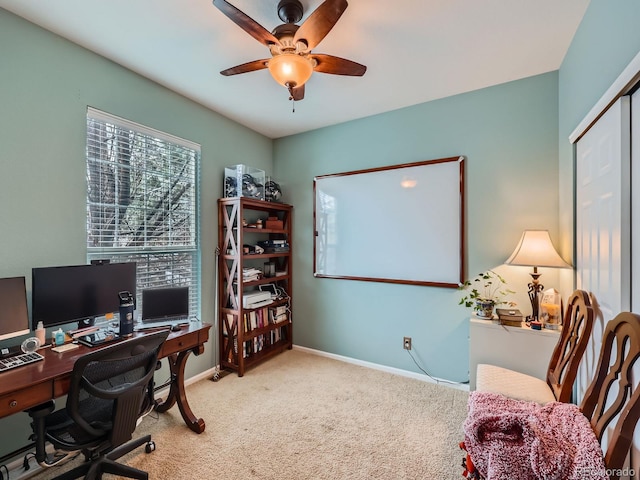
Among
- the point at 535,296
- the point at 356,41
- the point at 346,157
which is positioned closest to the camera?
the point at 356,41

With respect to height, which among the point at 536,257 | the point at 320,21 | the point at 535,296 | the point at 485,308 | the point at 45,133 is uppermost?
the point at 320,21

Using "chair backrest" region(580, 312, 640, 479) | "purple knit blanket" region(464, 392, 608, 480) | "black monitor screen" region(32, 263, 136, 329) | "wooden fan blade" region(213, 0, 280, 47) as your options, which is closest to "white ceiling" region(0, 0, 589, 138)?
"wooden fan blade" region(213, 0, 280, 47)

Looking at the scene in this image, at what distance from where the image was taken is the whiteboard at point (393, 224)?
107 inches

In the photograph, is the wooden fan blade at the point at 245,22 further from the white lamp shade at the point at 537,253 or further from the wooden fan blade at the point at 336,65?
the white lamp shade at the point at 537,253

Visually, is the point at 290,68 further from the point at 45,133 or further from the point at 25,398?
the point at 25,398

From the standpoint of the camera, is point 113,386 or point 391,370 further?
point 391,370

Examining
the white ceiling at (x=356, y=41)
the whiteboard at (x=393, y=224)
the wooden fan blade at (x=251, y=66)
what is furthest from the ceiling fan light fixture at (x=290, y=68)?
the whiteboard at (x=393, y=224)

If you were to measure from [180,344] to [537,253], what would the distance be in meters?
2.55

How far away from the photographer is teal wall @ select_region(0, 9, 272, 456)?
5.66ft

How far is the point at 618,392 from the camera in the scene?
1.12 m

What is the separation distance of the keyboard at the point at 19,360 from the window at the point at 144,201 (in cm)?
78

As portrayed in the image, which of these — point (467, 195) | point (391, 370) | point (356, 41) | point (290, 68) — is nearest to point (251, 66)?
point (290, 68)

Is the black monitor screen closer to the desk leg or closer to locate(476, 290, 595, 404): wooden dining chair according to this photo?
the desk leg

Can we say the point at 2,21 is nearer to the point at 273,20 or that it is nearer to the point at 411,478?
the point at 273,20
